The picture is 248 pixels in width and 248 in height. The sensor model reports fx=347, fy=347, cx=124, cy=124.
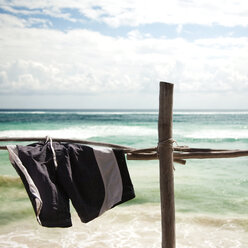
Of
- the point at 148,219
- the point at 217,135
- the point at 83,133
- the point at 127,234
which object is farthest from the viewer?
the point at 83,133

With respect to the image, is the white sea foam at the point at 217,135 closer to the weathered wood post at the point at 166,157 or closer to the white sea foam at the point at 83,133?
the white sea foam at the point at 83,133

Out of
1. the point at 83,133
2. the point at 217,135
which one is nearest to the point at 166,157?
the point at 217,135

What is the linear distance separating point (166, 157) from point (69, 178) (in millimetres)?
610

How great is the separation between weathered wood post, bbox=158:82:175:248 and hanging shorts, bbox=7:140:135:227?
0.76 ft

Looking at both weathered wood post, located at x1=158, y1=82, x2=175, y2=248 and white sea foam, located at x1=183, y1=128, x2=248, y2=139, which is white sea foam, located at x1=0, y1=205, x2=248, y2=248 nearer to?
weathered wood post, located at x1=158, y1=82, x2=175, y2=248

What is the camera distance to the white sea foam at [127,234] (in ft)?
14.0

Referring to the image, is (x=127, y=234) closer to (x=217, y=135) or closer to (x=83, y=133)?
(x=217, y=135)

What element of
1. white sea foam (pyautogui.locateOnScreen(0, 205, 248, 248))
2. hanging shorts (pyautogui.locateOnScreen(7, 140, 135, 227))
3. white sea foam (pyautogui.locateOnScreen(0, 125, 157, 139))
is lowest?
white sea foam (pyautogui.locateOnScreen(0, 125, 157, 139))

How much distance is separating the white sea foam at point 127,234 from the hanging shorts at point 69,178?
7.45 ft

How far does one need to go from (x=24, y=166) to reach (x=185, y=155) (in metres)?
1.02

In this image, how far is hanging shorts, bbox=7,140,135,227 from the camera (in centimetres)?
196

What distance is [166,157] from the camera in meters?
2.17

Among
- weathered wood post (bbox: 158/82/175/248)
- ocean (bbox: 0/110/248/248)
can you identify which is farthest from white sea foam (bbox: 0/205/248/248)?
weathered wood post (bbox: 158/82/175/248)

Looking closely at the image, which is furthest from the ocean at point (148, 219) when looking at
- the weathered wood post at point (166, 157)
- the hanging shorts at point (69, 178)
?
the hanging shorts at point (69, 178)
